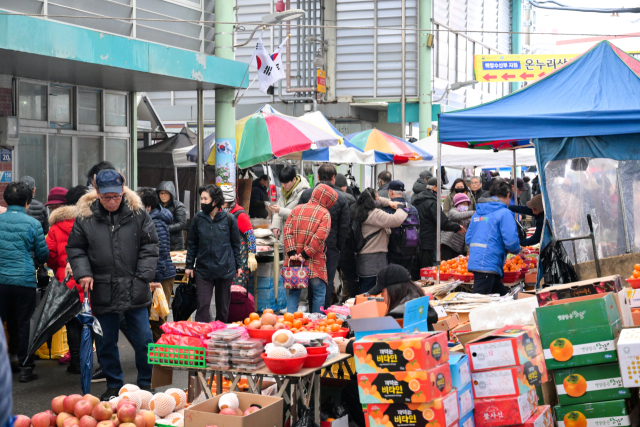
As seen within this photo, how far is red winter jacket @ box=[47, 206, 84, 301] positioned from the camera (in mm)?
6871

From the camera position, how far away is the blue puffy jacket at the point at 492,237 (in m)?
7.90

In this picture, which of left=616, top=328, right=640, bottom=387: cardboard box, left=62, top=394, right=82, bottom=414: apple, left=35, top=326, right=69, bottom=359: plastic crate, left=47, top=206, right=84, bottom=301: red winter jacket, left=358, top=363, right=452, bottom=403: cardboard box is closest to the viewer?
left=358, top=363, right=452, bottom=403: cardboard box

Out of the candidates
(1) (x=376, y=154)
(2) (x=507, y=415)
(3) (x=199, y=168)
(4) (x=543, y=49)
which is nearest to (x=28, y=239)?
(2) (x=507, y=415)

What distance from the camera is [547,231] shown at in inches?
302

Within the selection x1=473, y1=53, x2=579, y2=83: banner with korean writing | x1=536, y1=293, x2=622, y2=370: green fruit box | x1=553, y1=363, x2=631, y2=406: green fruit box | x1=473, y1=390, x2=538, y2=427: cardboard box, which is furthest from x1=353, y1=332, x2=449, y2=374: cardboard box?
x1=473, y1=53, x2=579, y2=83: banner with korean writing

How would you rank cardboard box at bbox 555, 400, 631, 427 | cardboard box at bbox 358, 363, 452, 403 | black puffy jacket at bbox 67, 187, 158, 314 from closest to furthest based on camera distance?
cardboard box at bbox 358, 363, 452, 403, cardboard box at bbox 555, 400, 631, 427, black puffy jacket at bbox 67, 187, 158, 314

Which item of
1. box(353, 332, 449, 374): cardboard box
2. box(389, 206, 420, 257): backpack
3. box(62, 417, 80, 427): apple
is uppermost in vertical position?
box(389, 206, 420, 257): backpack

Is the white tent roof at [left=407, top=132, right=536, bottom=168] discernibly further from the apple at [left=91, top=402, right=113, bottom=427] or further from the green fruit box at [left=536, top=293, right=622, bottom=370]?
the apple at [left=91, top=402, right=113, bottom=427]

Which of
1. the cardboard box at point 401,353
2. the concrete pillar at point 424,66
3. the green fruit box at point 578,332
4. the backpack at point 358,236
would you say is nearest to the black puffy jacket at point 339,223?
the backpack at point 358,236

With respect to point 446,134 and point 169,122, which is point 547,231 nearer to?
point 446,134

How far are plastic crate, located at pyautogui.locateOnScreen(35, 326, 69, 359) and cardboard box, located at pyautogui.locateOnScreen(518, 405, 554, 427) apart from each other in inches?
215

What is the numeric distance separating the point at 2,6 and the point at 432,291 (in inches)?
274

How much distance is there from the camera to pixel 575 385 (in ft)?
15.4

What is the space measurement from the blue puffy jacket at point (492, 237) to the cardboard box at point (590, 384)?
327cm
